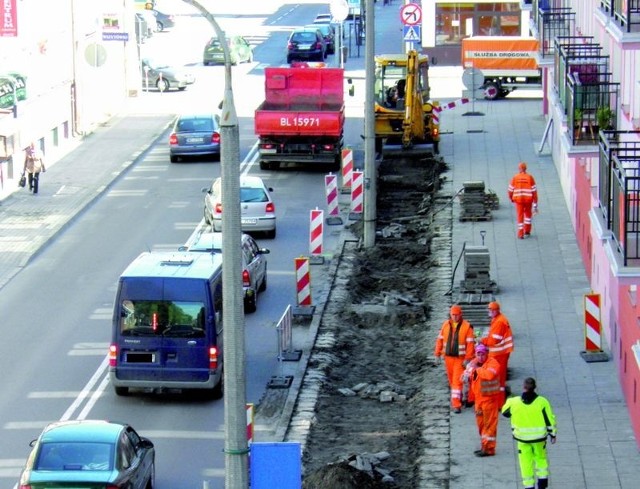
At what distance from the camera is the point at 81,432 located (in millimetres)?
17172

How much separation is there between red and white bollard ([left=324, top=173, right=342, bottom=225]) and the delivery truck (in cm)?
1966

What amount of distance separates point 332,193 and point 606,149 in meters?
17.9

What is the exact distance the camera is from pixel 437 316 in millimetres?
26969

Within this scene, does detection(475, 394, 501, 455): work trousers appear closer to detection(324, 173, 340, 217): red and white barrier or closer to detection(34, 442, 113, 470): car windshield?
detection(34, 442, 113, 470): car windshield

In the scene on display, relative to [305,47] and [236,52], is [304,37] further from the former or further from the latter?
[236,52]

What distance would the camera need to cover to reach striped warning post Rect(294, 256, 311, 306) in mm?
27016

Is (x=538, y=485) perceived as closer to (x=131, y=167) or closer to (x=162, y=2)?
(x=131, y=167)

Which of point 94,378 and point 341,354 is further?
point 341,354

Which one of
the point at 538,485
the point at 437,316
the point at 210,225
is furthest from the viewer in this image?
the point at 210,225

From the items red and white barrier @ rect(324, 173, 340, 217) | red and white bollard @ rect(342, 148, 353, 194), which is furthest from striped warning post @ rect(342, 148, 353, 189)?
red and white barrier @ rect(324, 173, 340, 217)

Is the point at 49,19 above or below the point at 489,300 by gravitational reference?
above

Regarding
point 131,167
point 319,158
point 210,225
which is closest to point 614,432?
point 210,225

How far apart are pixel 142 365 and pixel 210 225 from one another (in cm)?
1225

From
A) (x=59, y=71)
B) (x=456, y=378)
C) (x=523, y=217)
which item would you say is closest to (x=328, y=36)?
(x=59, y=71)
